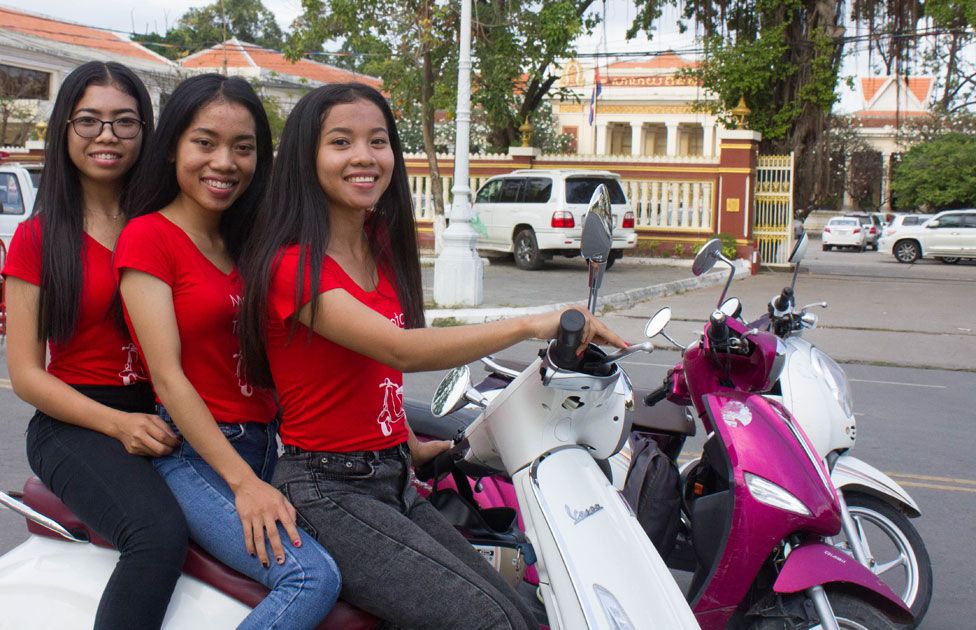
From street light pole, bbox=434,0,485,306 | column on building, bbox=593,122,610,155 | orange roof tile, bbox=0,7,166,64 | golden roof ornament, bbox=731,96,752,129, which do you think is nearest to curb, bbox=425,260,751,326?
street light pole, bbox=434,0,485,306

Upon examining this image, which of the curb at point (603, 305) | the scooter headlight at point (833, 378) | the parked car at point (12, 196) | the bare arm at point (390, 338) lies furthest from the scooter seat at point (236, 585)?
the parked car at point (12, 196)

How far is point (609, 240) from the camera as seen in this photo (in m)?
2.02

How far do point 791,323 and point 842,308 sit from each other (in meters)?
11.0

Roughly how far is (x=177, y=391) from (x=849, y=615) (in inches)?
68.2

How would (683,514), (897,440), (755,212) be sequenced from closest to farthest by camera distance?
1. (683,514)
2. (897,440)
3. (755,212)

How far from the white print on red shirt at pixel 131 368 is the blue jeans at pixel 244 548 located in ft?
0.52

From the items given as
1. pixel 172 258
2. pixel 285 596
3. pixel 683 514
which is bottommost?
pixel 683 514

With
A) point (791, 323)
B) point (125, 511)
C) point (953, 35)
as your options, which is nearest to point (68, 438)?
point (125, 511)

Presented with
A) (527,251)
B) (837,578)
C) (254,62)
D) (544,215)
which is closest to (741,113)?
(544,215)

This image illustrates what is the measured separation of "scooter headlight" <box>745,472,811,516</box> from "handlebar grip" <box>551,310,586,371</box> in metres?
1.12

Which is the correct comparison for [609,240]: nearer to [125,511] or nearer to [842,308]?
[125,511]

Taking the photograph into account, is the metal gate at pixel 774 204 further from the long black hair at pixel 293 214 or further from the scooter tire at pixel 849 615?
the long black hair at pixel 293 214

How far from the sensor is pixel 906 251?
29.1m

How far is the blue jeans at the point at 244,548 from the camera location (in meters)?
1.94
